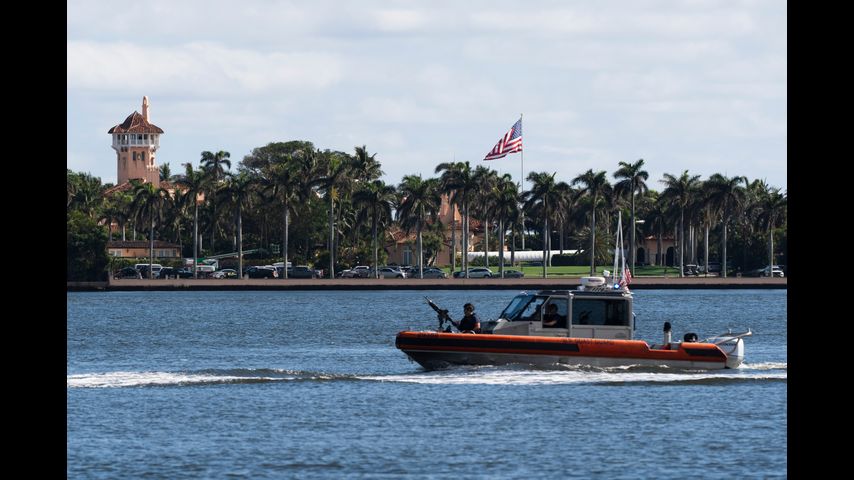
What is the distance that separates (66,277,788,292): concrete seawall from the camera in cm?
13050

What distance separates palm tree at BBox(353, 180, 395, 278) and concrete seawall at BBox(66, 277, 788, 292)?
9.55 meters

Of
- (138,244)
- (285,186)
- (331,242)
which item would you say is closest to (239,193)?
(285,186)

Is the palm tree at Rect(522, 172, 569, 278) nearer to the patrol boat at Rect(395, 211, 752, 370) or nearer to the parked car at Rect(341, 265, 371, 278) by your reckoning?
the parked car at Rect(341, 265, 371, 278)

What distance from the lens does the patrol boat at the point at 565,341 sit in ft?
114

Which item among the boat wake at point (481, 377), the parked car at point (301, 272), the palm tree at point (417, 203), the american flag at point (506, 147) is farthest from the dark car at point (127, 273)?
the boat wake at point (481, 377)

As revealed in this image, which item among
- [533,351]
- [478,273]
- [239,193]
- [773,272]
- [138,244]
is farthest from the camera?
[138,244]

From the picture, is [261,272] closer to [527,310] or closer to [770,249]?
[770,249]

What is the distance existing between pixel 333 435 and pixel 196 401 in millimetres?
6460

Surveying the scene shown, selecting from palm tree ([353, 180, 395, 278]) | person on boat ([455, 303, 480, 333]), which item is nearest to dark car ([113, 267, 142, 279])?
palm tree ([353, 180, 395, 278])

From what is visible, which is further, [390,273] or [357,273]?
[390,273]

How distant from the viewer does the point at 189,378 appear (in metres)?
36.0

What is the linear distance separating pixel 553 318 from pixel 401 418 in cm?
785

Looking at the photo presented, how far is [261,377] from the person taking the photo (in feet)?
120

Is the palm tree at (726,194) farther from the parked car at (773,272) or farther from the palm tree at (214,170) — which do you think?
the palm tree at (214,170)
